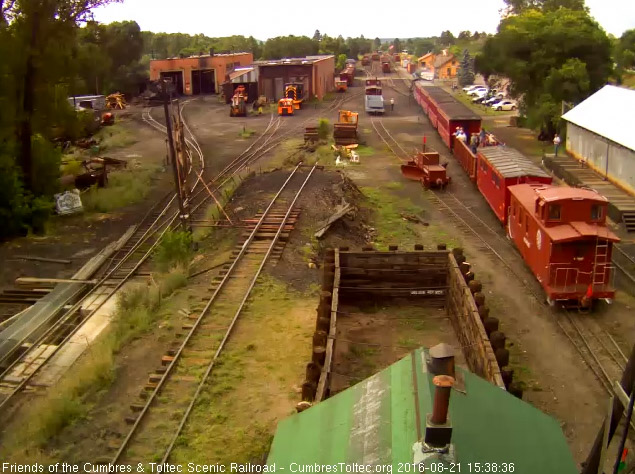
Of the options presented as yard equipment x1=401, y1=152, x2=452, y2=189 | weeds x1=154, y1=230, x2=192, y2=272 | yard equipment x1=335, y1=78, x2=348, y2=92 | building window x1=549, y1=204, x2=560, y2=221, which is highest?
yard equipment x1=335, y1=78, x2=348, y2=92

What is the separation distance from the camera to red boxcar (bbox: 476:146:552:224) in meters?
21.7

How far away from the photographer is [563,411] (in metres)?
12.1

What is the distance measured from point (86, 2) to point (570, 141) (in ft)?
82.1

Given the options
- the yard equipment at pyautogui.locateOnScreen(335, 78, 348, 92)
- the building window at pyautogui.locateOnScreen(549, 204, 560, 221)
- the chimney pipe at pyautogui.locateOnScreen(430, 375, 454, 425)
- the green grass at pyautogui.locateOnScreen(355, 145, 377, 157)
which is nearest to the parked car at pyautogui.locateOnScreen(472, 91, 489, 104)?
the yard equipment at pyautogui.locateOnScreen(335, 78, 348, 92)

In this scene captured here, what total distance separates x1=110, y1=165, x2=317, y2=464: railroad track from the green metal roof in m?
4.79

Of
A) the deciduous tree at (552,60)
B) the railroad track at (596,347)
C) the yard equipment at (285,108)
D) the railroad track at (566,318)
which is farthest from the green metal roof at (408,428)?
the yard equipment at (285,108)

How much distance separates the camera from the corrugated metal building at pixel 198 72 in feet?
238

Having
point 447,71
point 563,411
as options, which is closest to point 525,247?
point 563,411

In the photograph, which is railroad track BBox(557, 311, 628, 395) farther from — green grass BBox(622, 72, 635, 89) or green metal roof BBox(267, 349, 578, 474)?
green grass BBox(622, 72, 635, 89)

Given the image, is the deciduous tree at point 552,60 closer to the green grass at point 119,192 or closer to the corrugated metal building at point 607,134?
the corrugated metal building at point 607,134

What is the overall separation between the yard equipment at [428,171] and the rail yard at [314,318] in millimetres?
198

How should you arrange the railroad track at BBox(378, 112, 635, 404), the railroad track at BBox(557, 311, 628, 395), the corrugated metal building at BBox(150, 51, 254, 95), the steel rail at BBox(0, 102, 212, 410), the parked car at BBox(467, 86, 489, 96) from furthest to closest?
the parked car at BBox(467, 86, 489, 96) → the corrugated metal building at BBox(150, 51, 254, 95) → the steel rail at BBox(0, 102, 212, 410) → the railroad track at BBox(378, 112, 635, 404) → the railroad track at BBox(557, 311, 628, 395)

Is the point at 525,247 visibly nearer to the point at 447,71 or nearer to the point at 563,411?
the point at 563,411

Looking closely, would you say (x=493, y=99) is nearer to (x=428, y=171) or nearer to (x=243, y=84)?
(x=243, y=84)
